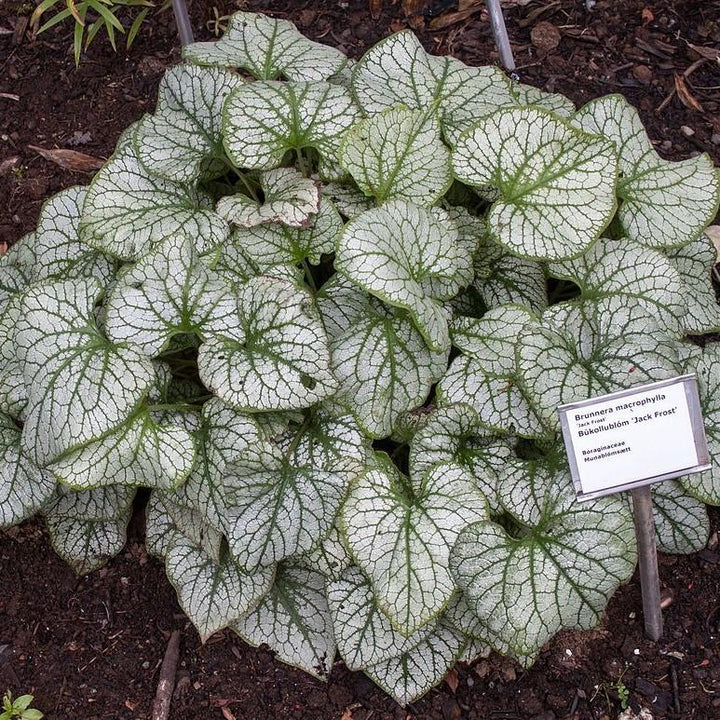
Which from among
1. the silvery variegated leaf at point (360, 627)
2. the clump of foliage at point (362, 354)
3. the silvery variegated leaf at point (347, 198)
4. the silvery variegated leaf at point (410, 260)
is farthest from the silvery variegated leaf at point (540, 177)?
the silvery variegated leaf at point (360, 627)

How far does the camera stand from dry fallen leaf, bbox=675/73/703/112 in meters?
3.94

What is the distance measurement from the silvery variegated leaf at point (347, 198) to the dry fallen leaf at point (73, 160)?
139 centimetres

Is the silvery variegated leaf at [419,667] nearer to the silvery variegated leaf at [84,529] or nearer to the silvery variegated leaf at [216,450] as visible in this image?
the silvery variegated leaf at [216,450]

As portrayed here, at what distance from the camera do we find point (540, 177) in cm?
273

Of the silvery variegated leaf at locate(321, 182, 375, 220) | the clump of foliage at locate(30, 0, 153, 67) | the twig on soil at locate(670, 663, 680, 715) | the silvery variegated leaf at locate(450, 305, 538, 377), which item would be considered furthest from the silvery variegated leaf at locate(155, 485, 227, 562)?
the clump of foliage at locate(30, 0, 153, 67)

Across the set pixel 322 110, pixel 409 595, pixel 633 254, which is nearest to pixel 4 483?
pixel 409 595

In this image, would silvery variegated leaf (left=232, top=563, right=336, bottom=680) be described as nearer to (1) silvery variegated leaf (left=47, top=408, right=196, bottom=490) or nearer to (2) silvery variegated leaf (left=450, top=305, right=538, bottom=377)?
(1) silvery variegated leaf (left=47, top=408, right=196, bottom=490)

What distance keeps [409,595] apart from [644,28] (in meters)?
3.00

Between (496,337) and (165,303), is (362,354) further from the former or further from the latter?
(165,303)

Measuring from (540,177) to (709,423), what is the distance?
35.4 inches

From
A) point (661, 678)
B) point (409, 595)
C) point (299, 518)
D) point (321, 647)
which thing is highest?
point (299, 518)

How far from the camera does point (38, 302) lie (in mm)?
2645

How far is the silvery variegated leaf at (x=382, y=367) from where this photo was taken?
265 centimetres

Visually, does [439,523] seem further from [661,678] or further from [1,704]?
[1,704]
